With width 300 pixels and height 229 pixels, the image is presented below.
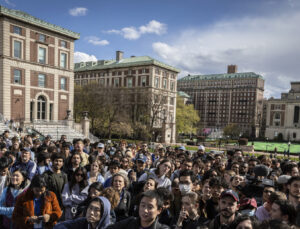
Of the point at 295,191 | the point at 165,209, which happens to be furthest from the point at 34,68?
the point at 295,191

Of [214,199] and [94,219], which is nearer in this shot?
[94,219]

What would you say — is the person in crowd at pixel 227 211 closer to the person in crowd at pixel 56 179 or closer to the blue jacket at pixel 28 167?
the person in crowd at pixel 56 179

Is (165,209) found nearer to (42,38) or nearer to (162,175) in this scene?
(162,175)

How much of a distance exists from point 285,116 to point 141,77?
68545mm

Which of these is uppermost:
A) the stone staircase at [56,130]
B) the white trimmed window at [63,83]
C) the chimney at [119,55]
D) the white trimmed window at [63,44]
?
the chimney at [119,55]

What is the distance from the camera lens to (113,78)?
58375 mm

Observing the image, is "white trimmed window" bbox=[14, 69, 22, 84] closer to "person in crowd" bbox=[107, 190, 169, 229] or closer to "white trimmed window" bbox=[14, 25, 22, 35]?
"white trimmed window" bbox=[14, 25, 22, 35]

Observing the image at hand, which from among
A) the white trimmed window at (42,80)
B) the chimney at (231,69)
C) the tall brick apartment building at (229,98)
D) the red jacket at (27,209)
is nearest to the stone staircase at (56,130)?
the white trimmed window at (42,80)

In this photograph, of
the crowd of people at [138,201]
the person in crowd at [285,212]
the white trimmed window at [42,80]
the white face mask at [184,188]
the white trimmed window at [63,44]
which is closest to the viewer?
the crowd of people at [138,201]

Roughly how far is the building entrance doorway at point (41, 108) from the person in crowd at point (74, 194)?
104ft

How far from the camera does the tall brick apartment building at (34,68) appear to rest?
2912 cm

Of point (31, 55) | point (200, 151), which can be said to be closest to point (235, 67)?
point (31, 55)

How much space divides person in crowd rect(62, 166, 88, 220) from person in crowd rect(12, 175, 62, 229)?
0.50m

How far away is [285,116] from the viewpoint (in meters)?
90.6
